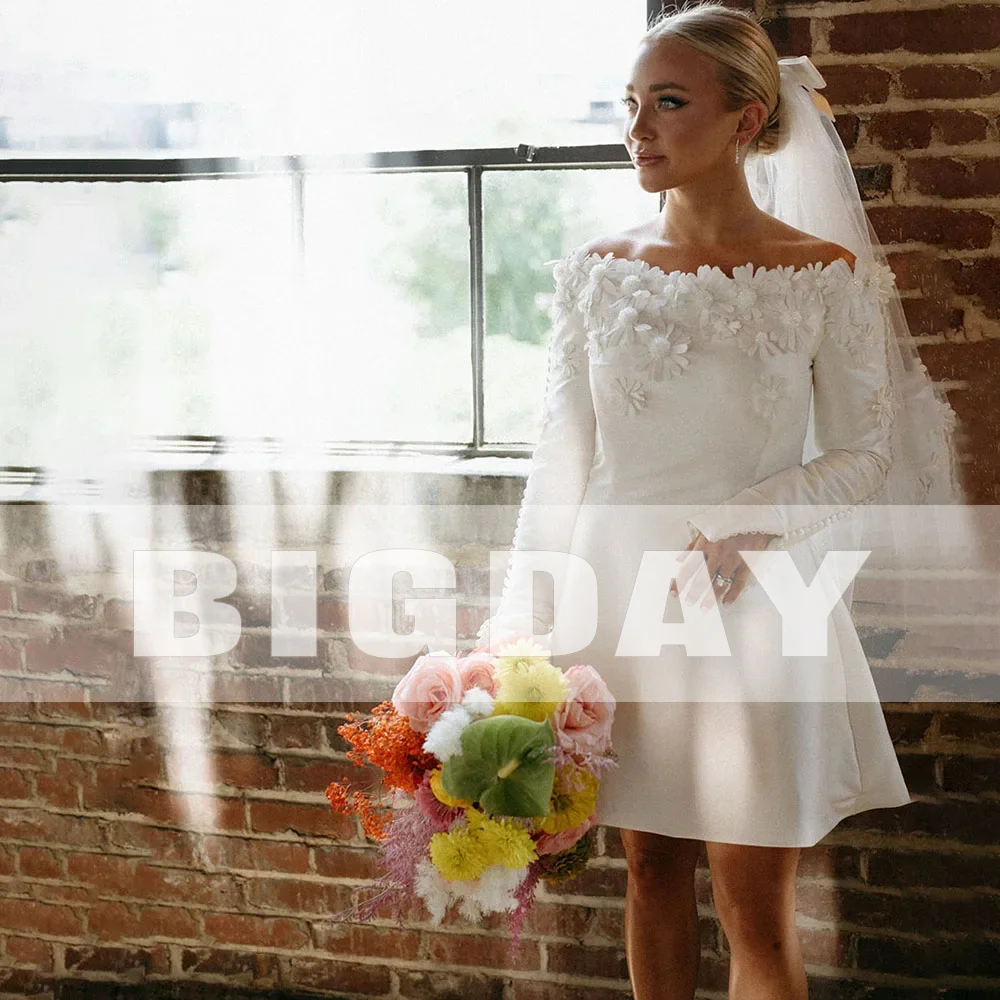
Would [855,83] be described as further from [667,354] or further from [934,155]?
[667,354]

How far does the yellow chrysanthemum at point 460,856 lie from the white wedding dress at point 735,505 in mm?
303

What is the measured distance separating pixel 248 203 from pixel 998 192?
57.8 inches

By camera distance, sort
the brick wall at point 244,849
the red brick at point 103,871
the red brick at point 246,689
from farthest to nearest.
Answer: the red brick at point 103,871 < the red brick at point 246,689 < the brick wall at point 244,849

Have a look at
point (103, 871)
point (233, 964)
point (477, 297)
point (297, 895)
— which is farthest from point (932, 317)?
point (103, 871)

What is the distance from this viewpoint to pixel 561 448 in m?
1.87

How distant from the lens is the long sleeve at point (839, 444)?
5.55 feet

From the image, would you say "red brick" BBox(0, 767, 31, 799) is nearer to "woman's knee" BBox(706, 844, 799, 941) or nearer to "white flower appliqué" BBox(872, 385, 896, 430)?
"woman's knee" BBox(706, 844, 799, 941)

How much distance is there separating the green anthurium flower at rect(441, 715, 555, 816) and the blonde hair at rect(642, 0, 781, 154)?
3.21ft

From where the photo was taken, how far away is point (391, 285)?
2.46 metres

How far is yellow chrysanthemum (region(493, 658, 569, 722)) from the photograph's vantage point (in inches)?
63.5

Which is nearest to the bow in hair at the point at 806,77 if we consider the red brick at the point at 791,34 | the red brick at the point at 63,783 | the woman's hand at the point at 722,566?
the red brick at the point at 791,34

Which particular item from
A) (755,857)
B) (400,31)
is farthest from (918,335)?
(400,31)

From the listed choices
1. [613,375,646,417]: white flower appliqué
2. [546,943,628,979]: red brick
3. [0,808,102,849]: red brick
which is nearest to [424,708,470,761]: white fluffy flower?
[613,375,646,417]: white flower appliqué

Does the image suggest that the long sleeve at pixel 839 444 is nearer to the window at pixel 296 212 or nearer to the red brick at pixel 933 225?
the red brick at pixel 933 225
